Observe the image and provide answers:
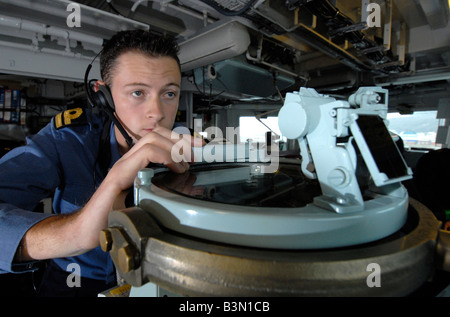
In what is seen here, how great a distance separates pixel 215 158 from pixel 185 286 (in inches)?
19.6

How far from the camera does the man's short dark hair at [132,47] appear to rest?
1.06m

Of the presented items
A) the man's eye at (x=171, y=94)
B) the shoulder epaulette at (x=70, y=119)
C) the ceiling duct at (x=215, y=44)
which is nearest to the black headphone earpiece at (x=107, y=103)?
the shoulder epaulette at (x=70, y=119)

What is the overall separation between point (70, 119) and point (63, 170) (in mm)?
226

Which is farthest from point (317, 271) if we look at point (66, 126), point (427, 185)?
point (427, 185)

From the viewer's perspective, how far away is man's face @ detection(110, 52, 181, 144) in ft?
3.26

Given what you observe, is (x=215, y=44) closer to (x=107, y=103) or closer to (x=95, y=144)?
(x=107, y=103)

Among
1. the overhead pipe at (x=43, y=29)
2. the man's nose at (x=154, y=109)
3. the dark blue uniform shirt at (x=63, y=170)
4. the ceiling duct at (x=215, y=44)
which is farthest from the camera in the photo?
the ceiling duct at (x=215, y=44)

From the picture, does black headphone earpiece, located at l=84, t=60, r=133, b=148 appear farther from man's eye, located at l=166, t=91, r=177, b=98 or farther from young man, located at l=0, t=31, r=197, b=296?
man's eye, located at l=166, t=91, r=177, b=98

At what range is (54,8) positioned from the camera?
1.43m

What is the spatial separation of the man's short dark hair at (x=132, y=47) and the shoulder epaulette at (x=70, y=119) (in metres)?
0.20

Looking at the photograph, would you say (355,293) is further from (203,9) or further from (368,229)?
(203,9)

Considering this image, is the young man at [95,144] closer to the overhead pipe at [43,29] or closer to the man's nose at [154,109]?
the man's nose at [154,109]

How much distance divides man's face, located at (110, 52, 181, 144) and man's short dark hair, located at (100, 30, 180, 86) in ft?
0.10

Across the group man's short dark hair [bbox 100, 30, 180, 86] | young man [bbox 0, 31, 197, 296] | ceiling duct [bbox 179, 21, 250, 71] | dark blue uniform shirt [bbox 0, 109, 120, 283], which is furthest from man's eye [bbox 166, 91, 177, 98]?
ceiling duct [bbox 179, 21, 250, 71]
